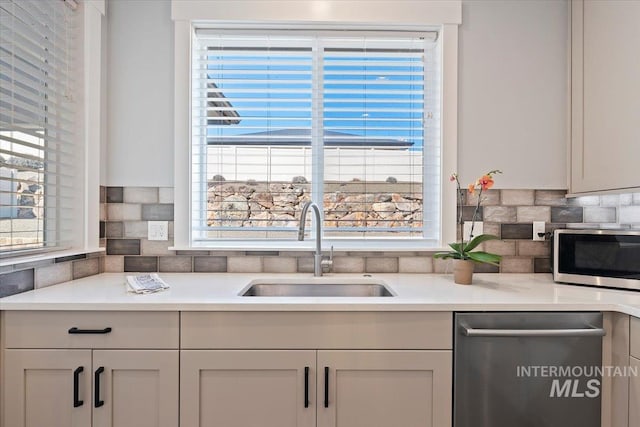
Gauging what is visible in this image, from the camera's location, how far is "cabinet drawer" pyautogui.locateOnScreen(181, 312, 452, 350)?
1.32 m

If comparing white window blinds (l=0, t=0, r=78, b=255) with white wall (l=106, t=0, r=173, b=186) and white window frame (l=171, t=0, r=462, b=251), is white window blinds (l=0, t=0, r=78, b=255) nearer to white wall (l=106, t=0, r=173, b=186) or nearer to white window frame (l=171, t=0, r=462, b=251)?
white wall (l=106, t=0, r=173, b=186)

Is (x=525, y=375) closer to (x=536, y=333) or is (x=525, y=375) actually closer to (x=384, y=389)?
(x=536, y=333)

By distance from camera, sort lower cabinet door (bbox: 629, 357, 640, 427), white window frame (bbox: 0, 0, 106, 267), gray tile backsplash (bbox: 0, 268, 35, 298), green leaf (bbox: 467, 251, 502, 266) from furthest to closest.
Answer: white window frame (bbox: 0, 0, 106, 267) < green leaf (bbox: 467, 251, 502, 266) < gray tile backsplash (bbox: 0, 268, 35, 298) < lower cabinet door (bbox: 629, 357, 640, 427)

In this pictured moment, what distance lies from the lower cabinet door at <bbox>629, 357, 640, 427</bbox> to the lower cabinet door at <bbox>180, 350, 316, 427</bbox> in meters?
1.10

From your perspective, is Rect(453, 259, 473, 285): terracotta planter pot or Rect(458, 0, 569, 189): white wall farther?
Rect(458, 0, 569, 189): white wall

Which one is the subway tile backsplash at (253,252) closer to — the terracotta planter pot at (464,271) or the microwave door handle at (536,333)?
the terracotta planter pot at (464,271)

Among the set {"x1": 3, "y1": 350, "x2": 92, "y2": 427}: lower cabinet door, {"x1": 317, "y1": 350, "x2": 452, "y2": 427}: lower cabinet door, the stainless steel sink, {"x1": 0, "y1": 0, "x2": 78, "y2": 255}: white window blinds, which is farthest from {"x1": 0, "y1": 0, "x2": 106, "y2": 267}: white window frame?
{"x1": 317, "y1": 350, "x2": 452, "y2": 427}: lower cabinet door

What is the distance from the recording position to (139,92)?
Result: 195 cm

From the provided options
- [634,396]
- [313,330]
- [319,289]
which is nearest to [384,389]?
[313,330]

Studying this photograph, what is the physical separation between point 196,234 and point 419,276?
1.23 m

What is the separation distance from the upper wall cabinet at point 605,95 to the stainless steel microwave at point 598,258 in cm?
23

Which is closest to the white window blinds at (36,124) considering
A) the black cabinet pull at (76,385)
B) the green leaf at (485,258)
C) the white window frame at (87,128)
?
the white window frame at (87,128)

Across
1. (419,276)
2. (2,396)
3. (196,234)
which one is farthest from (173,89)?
(419,276)

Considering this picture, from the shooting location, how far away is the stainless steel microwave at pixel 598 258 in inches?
59.2
